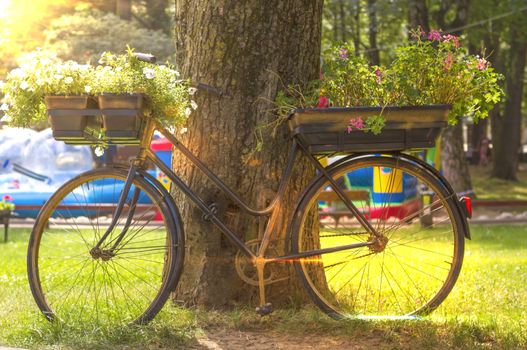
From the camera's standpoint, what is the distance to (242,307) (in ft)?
17.2

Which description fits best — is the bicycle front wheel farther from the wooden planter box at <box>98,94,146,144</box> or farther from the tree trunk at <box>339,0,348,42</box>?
the tree trunk at <box>339,0,348,42</box>

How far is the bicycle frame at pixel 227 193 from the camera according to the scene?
188 inches

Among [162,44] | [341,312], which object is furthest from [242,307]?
[162,44]

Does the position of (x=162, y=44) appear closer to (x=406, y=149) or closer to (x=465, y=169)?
(x=465, y=169)

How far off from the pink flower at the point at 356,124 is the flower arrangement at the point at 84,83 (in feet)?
3.10

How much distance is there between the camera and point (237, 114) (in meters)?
5.23

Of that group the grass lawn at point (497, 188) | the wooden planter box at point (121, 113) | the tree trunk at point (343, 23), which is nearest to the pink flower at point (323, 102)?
the wooden planter box at point (121, 113)

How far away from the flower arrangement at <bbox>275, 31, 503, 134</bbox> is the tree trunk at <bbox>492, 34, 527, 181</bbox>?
2245 cm

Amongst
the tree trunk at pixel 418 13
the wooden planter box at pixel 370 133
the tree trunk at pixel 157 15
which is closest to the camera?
the wooden planter box at pixel 370 133

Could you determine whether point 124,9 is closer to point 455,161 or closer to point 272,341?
point 455,161

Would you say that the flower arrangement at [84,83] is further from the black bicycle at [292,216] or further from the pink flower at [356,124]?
the pink flower at [356,124]

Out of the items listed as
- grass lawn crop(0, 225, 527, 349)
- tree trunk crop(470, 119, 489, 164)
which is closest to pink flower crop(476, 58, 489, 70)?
grass lawn crop(0, 225, 527, 349)

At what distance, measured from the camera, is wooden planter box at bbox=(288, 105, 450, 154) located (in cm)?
462

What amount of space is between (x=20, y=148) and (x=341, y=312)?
18781 mm
